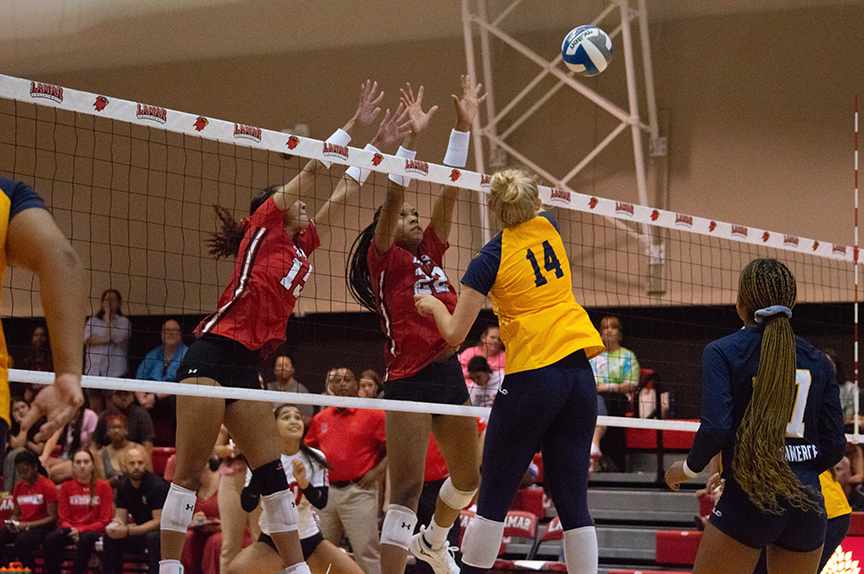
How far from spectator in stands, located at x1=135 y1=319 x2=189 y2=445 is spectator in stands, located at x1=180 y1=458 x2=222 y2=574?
179cm

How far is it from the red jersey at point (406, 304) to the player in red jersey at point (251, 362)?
0.41 m

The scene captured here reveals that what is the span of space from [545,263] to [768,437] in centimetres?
114

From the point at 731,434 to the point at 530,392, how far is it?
80 centimetres

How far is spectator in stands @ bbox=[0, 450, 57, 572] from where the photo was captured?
8344 millimetres

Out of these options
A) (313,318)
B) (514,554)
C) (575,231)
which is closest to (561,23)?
(575,231)

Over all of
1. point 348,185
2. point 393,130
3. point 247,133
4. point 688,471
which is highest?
point 393,130

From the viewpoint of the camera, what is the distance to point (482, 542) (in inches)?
153

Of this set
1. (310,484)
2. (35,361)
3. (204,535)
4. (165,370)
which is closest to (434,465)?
(310,484)

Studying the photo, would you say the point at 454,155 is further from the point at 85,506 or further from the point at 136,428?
the point at 136,428

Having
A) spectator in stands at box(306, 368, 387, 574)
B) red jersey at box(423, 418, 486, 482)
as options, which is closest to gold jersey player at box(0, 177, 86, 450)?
spectator in stands at box(306, 368, 387, 574)

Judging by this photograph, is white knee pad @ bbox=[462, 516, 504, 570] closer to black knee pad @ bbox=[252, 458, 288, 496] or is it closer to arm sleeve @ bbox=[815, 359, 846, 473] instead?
black knee pad @ bbox=[252, 458, 288, 496]

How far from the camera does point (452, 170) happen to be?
507cm

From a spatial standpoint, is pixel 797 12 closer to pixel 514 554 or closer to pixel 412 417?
pixel 514 554

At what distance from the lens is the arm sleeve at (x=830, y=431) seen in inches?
142
